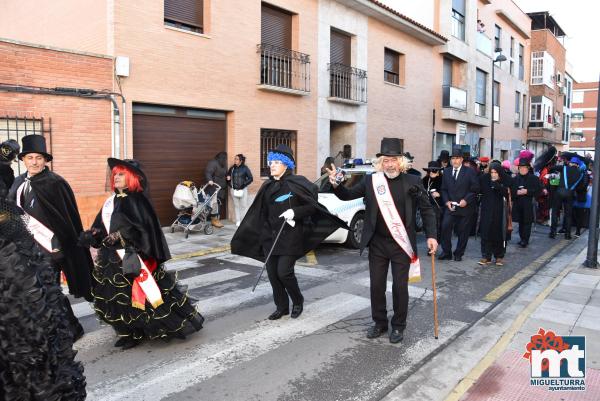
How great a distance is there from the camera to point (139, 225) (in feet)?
14.4

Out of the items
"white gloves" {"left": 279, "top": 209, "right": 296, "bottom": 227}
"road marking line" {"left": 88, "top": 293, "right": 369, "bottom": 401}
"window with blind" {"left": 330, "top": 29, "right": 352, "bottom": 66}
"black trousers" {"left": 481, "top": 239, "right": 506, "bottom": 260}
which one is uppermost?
"window with blind" {"left": 330, "top": 29, "right": 352, "bottom": 66}

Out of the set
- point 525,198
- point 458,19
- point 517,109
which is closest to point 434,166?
point 525,198

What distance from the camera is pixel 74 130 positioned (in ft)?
32.3

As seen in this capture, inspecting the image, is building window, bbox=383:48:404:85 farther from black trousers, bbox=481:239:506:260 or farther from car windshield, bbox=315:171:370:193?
black trousers, bbox=481:239:506:260

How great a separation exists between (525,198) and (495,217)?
2278 mm

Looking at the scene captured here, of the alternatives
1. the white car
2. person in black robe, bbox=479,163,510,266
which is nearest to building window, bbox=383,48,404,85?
the white car

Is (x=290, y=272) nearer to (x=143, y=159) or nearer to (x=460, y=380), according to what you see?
(x=460, y=380)

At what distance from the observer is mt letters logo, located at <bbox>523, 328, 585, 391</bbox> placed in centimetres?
387

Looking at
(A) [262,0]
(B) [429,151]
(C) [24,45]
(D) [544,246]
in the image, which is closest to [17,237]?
(C) [24,45]

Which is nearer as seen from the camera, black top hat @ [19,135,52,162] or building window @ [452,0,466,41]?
black top hat @ [19,135,52,162]

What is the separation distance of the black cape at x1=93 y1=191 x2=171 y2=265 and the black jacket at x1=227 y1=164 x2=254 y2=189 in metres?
7.51

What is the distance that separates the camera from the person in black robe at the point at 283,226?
5352 mm

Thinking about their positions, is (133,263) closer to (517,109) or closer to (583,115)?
(517,109)

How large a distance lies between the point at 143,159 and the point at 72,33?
3.33 m
